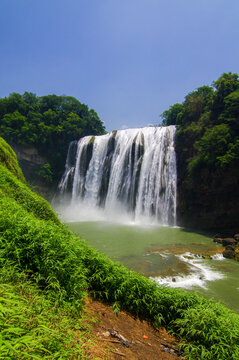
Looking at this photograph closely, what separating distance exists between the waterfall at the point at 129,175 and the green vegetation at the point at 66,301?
1424cm

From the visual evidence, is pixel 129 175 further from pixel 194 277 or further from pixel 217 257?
pixel 194 277

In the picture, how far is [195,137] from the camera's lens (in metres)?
17.8

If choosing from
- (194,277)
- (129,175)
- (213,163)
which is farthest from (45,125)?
(194,277)

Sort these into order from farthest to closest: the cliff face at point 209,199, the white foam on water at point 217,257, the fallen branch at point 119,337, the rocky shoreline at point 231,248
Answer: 1. the cliff face at point 209,199
2. the rocky shoreline at point 231,248
3. the white foam on water at point 217,257
4. the fallen branch at point 119,337

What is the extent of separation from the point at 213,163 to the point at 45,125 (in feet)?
87.0

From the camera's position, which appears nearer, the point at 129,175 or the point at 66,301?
the point at 66,301

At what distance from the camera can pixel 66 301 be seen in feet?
7.34

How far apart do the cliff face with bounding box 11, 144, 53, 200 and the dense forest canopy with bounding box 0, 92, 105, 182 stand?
2.45ft

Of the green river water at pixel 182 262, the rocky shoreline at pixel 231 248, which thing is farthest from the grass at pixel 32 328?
the rocky shoreline at pixel 231 248

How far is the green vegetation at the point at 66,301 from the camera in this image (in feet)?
4.45

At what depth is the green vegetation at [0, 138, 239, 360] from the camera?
1.36 meters

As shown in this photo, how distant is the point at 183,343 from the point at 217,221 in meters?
14.2

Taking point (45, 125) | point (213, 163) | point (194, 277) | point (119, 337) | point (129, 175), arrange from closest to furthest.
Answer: point (119, 337) < point (194, 277) < point (213, 163) < point (129, 175) < point (45, 125)

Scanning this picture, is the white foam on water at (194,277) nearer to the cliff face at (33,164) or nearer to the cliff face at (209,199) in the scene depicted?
the cliff face at (209,199)
